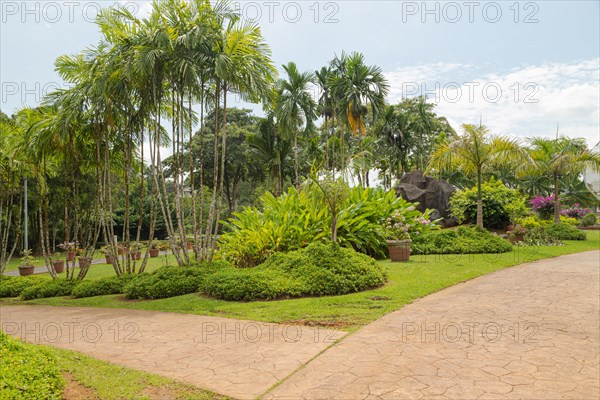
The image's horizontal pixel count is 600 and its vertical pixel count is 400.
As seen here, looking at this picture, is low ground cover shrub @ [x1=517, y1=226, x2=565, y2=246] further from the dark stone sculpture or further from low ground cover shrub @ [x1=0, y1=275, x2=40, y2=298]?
low ground cover shrub @ [x1=0, y1=275, x2=40, y2=298]

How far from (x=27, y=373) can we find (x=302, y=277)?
16.6 ft

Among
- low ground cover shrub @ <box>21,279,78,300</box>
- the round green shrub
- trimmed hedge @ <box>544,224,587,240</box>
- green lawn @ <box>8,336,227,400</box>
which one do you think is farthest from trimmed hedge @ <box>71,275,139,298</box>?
the round green shrub

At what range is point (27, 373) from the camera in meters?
3.32

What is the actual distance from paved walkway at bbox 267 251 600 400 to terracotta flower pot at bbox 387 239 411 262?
4.24m

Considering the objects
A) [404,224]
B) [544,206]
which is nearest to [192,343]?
[404,224]

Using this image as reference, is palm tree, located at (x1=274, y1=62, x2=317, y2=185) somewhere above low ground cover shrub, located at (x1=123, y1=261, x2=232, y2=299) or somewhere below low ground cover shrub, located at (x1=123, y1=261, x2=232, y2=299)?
above

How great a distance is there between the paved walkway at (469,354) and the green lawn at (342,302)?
0.41m

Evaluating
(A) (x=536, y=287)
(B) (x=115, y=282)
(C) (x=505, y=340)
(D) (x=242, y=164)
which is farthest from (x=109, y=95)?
(D) (x=242, y=164)

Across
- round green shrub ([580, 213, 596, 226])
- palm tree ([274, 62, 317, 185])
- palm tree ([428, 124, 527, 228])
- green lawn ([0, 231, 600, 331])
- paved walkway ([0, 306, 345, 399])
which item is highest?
palm tree ([274, 62, 317, 185])

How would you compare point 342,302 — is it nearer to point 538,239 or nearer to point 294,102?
point 538,239

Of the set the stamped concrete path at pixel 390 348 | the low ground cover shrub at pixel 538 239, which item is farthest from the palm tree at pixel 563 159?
the stamped concrete path at pixel 390 348

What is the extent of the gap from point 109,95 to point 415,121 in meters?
28.7

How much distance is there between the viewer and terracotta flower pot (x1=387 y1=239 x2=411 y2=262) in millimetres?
11422

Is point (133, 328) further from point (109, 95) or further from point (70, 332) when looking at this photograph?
point (109, 95)
